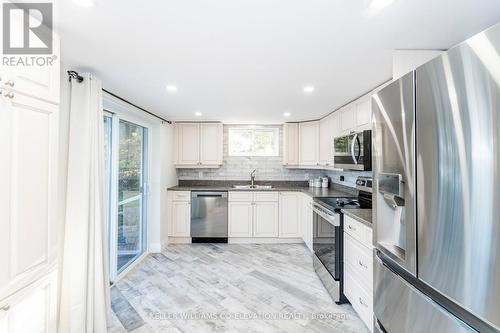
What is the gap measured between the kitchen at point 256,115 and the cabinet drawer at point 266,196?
672mm

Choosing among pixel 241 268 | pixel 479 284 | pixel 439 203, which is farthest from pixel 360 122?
pixel 241 268

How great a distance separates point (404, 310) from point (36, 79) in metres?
2.38

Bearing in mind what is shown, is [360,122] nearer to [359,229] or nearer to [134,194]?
[359,229]

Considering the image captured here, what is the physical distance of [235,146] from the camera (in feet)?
15.7

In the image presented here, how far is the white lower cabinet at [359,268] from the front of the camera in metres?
1.86

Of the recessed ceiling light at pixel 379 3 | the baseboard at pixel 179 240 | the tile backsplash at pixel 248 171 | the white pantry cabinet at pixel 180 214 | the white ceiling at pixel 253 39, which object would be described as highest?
the white ceiling at pixel 253 39

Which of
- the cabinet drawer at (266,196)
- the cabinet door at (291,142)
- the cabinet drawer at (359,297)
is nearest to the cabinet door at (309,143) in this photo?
the cabinet door at (291,142)

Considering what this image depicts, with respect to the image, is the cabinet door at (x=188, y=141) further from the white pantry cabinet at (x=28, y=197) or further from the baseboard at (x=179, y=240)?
the white pantry cabinet at (x=28, y=197)

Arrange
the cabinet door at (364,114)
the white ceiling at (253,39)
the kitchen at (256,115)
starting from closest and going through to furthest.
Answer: the kitchen at (256,115), the white ceiling at (253,39), the cabinet door at (364,114)

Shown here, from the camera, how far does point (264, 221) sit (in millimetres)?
4223

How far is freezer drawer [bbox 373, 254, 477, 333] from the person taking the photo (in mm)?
1012

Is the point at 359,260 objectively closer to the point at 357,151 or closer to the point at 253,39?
the point at 357,151

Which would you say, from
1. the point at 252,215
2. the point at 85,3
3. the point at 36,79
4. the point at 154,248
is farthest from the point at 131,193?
the point at 85,3

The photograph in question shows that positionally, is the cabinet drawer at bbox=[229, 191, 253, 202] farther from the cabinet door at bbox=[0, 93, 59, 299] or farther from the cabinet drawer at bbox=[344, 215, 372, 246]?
the cabinet door at bbox=[0, 93, 59, 299]
